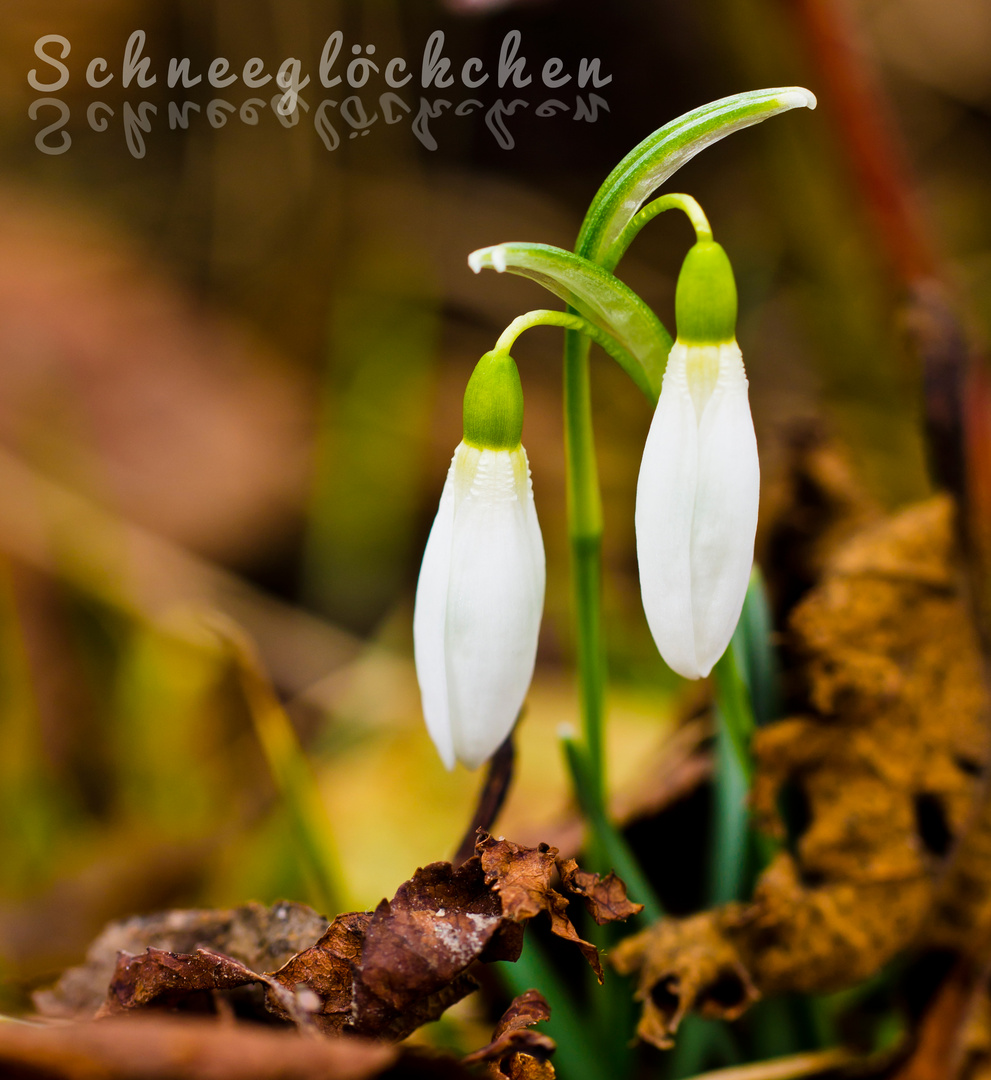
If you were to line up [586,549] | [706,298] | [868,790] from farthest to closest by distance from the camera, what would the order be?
[868,790], [586,549], [706,298]

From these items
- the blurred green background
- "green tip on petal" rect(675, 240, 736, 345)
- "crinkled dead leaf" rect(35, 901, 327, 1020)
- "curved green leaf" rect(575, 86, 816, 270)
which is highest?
the blurred green background

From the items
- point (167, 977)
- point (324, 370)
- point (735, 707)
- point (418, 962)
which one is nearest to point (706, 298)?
point (735, 707)

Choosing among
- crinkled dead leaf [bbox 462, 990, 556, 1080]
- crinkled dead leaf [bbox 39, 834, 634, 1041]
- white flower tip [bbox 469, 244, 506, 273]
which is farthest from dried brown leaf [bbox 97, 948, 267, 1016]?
white flower tip [bbox 469, 244, 506, 273]

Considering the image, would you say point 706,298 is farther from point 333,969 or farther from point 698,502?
point 333,969

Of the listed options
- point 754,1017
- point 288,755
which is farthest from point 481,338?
point 754,1017

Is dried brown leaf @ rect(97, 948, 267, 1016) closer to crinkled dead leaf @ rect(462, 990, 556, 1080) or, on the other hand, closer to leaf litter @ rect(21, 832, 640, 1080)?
leaf litter @ rect(21, 832, 640, 1080)

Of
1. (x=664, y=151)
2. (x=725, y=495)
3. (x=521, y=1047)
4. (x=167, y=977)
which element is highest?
(x=664, y=151)

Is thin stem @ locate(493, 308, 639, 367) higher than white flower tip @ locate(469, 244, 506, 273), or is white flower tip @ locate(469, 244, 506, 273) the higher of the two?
white flower tip @ locate(469, 244, 506, 273)
